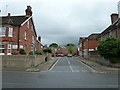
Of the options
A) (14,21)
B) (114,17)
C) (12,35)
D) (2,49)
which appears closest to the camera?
(2,49)

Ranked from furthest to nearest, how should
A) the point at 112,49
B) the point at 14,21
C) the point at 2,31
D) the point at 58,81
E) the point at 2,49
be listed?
the point at 14,21
the point at 2,31
the point at 2,49
the point at 112,49
the point at 58,81

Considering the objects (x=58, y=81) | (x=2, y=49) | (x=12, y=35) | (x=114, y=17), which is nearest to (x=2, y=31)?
(x=12, y=35)

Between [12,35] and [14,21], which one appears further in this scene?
[14,21]

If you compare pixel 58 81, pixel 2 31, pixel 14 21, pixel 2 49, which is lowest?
pixel 58 81

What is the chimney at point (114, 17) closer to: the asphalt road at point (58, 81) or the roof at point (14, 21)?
the roof at point (14, 21)

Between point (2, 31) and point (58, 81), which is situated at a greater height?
point (2, 31)

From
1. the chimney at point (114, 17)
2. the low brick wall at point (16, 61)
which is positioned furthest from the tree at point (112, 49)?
the chimney at point (114, 17)

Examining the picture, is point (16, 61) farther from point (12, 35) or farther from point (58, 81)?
point (58, 81)

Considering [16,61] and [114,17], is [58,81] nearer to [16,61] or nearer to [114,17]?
[16,61]

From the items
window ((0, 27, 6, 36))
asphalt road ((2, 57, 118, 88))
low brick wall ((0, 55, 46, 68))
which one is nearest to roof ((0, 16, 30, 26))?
window ((0, 27, 6, 36))

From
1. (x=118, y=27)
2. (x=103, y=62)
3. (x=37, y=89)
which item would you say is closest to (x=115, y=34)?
(x=118, y=27)

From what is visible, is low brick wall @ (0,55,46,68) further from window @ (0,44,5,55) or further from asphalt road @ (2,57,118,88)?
window @ (0,44,5,55)

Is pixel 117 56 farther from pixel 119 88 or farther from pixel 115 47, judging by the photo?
pixel 119 88

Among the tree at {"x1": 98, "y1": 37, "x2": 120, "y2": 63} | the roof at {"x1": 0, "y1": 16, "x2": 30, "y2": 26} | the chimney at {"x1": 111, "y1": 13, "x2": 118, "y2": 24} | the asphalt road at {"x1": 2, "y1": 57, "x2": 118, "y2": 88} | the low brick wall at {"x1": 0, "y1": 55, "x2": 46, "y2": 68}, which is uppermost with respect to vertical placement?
the chimney at {"x1": 111, "y1": 13, "x2": 118, "y2": 24}
